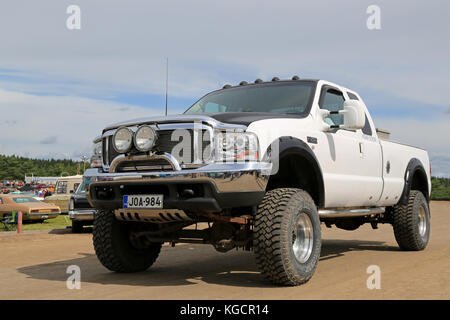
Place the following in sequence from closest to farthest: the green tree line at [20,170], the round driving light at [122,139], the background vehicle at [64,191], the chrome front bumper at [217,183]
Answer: the chrome front bumper at [217,183], the round driving light at [122,139], the background vehicle at [64,191], the green tree line at [20,170]

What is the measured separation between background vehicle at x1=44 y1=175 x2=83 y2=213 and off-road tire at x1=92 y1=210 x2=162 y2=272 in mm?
22795

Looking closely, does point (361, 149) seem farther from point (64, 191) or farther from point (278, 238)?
point (64, 191)

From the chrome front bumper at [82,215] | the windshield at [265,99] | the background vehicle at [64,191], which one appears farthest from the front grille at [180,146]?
the background vehicle at [64,191]

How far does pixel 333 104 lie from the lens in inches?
283

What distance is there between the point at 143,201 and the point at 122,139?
740mm

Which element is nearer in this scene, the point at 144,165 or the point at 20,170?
the point at 144,165

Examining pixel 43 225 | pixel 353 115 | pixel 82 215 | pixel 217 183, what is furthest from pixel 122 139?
pixel 43 225

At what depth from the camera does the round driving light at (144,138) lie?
5.34m

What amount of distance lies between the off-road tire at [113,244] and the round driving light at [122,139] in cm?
108

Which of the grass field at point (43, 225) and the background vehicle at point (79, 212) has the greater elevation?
the background vehicle at point (79, 212)

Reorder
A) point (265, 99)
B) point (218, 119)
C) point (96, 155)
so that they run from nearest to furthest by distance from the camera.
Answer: point (218, 119)
point (96, 155)
point (265, 99)

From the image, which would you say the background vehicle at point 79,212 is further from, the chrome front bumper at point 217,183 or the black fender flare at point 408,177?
the chrome front bumper at point 217,183
